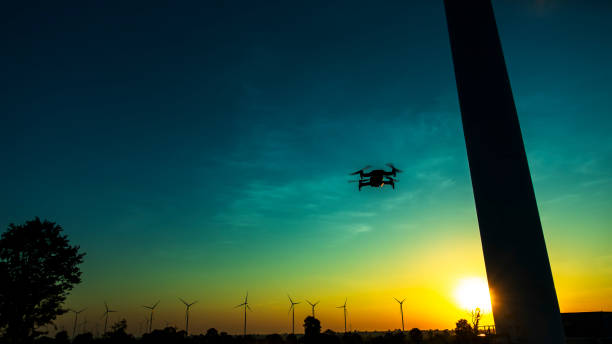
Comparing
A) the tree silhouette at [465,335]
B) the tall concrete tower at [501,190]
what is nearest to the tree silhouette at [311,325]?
the tree silhouette at [465,335]

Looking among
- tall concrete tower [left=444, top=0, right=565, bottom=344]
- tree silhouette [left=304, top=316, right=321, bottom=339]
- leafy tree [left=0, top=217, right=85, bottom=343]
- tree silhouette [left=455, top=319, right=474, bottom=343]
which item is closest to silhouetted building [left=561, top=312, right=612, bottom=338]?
tree silhouette [left=455, top=319, right=474, bottom=343]

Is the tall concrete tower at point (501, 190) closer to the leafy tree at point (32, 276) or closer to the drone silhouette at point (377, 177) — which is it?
the drone silhouette at point (377, 177)

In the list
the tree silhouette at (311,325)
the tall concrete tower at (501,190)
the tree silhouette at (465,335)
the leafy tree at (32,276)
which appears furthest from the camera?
the tree silhouette at (311,325)

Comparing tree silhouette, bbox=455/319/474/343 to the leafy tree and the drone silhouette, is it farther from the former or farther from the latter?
the leafy tree

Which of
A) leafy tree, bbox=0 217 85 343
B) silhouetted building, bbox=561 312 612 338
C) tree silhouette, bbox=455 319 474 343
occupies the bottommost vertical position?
silhouetted building, bbox=561 312 612 338

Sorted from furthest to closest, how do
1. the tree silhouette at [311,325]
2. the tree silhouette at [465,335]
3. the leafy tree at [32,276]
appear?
the tree silhouette at [311,325]
the leafy tree at [32,276]
the tree silhouette at [465,335]

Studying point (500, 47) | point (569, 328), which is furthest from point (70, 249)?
point (569, 328)
